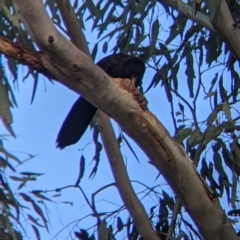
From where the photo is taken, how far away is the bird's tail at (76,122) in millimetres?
2346

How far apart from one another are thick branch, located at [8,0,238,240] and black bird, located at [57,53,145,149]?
0.51 metres

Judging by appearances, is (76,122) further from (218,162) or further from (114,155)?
(218,162)

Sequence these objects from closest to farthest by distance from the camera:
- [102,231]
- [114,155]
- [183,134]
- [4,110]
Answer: [4,110]
[183,134]
[102,231]
[114,155]

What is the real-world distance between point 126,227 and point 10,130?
1006 mm

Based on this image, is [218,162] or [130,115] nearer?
[130,115]

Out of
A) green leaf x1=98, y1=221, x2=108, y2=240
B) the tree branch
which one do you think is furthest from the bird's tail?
green leaf x1=98, y1=221, x2=108, y2=240

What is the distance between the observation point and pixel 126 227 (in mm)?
2701

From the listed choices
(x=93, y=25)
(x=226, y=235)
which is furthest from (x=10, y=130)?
(x=93, y=25)

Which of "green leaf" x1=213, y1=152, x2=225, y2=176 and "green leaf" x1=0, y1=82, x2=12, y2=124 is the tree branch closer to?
"green leaf" x1=213, y1=152, x2=225, y2=176

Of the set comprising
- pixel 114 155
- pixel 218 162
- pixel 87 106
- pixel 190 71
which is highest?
pixel 190 71

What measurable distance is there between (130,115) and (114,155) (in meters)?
0.74

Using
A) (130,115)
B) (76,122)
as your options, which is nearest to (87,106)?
(76,122)

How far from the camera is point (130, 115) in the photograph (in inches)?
71.3

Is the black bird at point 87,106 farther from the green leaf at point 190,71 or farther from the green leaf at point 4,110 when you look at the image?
the green leaf at point 4,110
